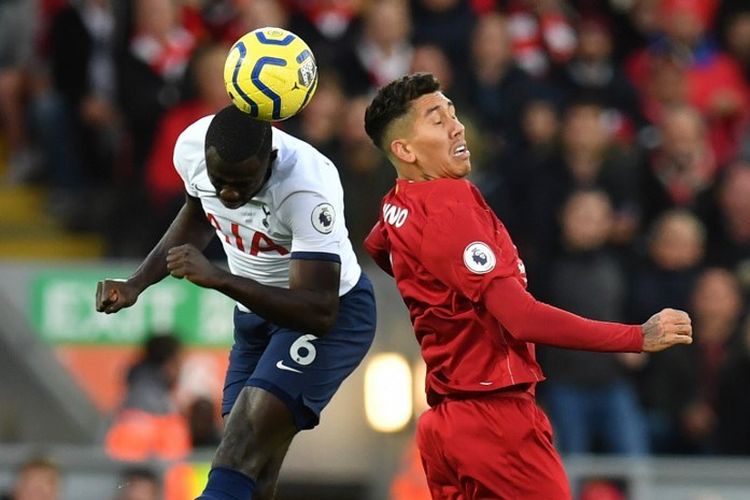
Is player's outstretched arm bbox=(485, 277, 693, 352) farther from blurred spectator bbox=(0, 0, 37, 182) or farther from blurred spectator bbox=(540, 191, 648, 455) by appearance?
blurred spectator bbox=(0, 0, 37, 182)

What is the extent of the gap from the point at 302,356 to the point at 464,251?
43.2 inches

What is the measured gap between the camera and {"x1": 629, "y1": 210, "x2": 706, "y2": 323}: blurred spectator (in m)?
10.9

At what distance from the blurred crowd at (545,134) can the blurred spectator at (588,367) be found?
0.05 ft

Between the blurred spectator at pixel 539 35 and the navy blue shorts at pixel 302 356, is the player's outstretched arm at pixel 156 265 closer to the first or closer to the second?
the navy blue shorts at pixel 302 356

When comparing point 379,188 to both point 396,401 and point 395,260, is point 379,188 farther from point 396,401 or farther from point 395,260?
point 395,260

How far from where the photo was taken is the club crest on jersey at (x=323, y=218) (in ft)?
21.1

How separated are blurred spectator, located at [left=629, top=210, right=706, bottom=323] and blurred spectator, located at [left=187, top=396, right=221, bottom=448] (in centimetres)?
273

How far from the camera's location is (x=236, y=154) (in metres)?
6.21

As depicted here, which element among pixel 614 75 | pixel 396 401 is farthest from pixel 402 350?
pixel 614 75

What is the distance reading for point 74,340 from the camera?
10.9m

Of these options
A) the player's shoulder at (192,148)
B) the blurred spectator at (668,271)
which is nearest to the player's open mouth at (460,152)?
the player's shoulder at (192,148)

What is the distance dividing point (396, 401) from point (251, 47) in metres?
4.73

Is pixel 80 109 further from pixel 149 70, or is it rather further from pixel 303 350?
pixel 303 350

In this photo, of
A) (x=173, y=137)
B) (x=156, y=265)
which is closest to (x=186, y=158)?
(x=156, y=265)
